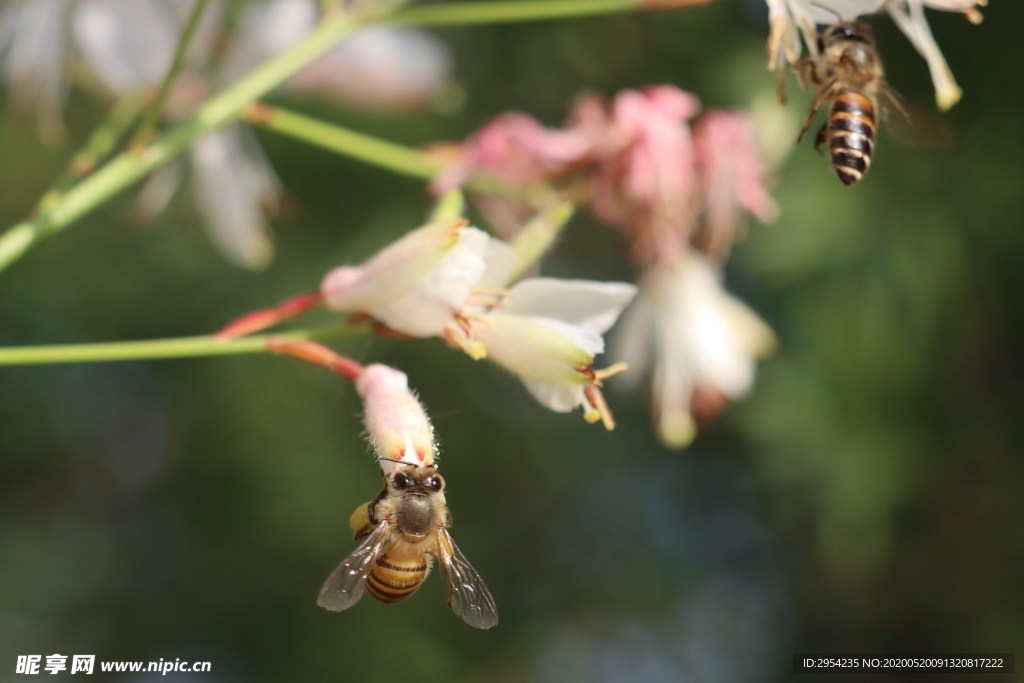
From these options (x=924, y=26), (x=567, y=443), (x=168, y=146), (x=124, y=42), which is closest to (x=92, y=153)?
(x=168, y=146)

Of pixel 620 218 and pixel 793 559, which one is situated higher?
pixel 620 218

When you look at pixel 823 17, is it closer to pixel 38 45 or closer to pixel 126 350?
pixel 126 350

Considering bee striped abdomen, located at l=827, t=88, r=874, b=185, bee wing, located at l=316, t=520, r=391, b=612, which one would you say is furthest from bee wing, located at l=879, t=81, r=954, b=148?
bee wing, located at l=316, t=520, r=391, b=612

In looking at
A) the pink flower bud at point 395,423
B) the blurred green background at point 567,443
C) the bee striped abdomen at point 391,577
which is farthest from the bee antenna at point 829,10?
the blurred green background at point 567,443

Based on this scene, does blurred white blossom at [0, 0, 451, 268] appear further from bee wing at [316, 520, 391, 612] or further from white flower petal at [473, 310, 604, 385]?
bee wing at [316, 520, 391, 612]

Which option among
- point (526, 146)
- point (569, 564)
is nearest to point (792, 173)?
point (526, 146)

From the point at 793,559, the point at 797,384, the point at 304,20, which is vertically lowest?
the point at 793,559

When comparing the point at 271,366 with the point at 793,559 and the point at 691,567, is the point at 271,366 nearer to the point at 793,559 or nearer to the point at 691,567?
the point at 691,567

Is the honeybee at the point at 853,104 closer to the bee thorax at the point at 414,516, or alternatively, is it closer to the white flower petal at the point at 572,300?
the white flower petal at the point at 572,300
